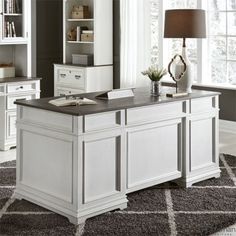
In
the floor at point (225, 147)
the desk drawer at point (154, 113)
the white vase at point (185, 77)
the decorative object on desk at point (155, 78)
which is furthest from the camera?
the floor at point (225, 147)

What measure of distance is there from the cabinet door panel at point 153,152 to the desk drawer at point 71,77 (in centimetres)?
314

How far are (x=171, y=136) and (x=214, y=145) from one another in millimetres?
578

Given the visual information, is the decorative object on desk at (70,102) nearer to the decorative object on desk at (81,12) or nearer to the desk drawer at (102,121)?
the desk drawer at (102,121)

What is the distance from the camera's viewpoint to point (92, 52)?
788 cm

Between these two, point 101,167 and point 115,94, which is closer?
point 101,167

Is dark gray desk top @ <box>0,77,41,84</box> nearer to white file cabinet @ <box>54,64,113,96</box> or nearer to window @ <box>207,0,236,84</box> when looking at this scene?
white file cabinet @ <box>54,64,113,96</box>

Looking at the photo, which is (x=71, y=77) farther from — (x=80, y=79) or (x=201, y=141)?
(x=201, y=141)

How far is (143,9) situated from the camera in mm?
7449

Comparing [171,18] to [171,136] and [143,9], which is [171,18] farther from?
[143,9]

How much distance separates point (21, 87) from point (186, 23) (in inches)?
88.8

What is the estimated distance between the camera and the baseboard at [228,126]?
7.00m

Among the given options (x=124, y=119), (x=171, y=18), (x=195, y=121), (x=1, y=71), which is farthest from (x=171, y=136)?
(x=1, y=71)

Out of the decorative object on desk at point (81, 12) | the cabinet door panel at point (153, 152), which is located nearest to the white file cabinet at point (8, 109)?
the decorative object on desk at point (81, 12)

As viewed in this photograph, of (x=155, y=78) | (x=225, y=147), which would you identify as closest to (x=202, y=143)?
(x=155, y=78)
